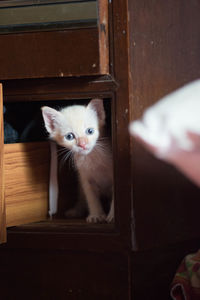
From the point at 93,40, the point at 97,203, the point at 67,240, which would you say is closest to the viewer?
the point at 93,40

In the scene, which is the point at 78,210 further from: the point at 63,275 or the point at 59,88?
the point at 59,88

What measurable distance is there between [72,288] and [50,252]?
12 cm

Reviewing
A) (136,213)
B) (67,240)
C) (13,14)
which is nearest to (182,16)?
(13,14)

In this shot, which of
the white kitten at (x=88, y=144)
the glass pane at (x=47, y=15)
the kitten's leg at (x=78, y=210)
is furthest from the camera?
the kitten's leg at (x=78, y=210)

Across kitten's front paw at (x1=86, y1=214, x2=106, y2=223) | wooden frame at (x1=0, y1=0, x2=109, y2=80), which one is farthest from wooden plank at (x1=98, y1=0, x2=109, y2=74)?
kitten's front paw at (x1=86, y1=214, x2=106, y2=223)

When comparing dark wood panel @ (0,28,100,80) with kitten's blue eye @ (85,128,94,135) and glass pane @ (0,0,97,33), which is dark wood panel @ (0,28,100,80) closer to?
glass pane @ (0,0,97,33)

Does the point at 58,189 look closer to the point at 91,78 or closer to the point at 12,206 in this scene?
the point at 12,206

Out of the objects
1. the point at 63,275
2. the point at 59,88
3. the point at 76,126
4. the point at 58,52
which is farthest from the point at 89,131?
the point at 63,275

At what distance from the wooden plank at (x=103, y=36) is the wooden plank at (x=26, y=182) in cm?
35

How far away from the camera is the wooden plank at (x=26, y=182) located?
117 cm

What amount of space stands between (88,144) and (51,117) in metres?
0.16

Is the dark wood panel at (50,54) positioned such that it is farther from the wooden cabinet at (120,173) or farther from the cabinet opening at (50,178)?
the cabinet opening at (50,178)

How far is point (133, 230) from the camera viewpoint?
1.12m

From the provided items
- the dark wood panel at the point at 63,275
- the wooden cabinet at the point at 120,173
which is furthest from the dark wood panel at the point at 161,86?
the dark wood panel at the point at 63,275
